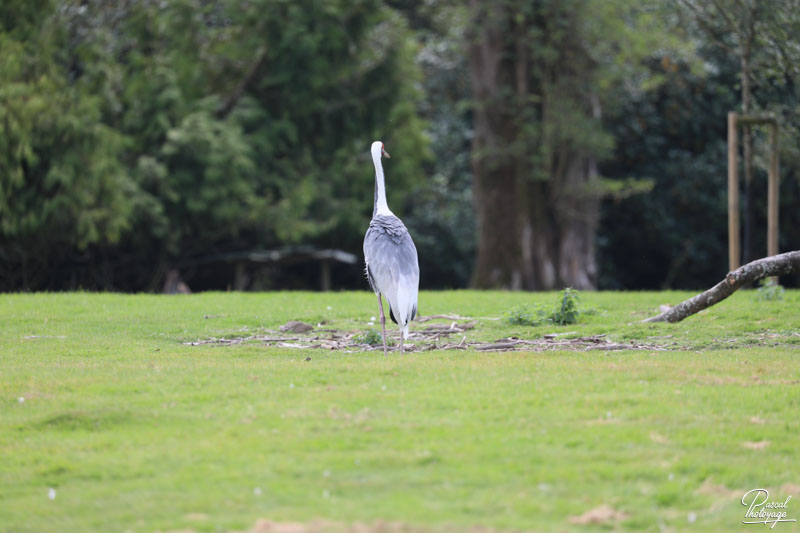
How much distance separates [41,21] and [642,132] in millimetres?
18186

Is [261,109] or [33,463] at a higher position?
[261,109]

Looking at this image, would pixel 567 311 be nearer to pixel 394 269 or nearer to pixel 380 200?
pixel 380 200

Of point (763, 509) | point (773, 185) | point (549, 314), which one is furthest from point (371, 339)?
point (773, 185)

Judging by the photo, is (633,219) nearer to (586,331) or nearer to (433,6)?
(433,6)

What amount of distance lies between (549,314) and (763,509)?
7.22 metres

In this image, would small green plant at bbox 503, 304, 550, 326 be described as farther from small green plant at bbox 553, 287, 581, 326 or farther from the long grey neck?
the long grey neck

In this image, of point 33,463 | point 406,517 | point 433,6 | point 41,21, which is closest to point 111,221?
point 41,21

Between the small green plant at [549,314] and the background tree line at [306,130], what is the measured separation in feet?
32.5

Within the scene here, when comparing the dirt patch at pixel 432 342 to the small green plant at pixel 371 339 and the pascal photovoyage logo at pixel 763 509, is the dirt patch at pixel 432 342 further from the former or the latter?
the pascal photovoyage logo at pixel 763 509

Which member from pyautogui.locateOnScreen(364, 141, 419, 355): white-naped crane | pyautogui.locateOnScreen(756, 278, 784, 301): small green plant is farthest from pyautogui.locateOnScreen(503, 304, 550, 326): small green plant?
pyautogui.locateOnScreen(756, 278, 784, 301): small green plant

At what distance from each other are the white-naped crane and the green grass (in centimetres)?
49

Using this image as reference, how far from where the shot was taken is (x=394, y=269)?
11305mm

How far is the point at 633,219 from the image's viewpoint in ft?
111

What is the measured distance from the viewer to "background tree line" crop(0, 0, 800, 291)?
77.5ft
